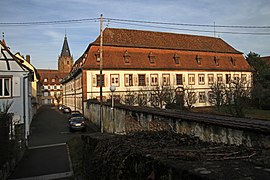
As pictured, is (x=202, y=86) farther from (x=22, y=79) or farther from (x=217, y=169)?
(x=217, y=169)

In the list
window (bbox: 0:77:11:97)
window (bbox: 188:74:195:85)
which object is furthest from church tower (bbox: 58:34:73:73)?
window (bbox: 0:77:11:97)

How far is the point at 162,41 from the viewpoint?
44.7 metres

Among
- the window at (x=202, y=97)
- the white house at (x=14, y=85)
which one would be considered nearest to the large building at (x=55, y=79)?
the window at (x=202, y=97)

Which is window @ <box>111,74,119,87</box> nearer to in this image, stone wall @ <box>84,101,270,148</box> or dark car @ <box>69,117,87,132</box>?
dark car @ <box>69,117,87,132</box>

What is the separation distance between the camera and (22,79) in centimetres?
2058

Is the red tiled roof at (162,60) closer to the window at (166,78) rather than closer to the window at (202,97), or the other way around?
the window at (166,78)

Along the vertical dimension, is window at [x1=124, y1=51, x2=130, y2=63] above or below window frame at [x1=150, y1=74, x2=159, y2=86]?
above

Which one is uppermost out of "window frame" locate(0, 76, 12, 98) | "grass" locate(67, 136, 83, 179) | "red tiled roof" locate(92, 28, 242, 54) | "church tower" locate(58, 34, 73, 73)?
"church tower" locate(58, 34, 73, 73)

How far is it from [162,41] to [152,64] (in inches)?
298

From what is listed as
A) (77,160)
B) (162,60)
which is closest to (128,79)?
(162,60)

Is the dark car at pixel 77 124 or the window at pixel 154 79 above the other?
the window at pixel 154 79

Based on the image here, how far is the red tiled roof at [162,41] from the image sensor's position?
39.7 meters

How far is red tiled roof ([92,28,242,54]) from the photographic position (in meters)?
39.7

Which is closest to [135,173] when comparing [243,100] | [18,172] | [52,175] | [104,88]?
[52,175]
